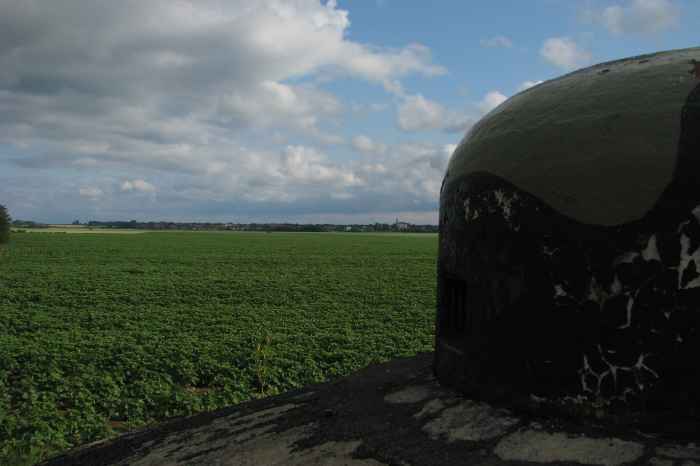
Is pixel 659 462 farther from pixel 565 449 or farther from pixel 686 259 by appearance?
pixel 686 259

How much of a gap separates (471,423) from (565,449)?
0.66m

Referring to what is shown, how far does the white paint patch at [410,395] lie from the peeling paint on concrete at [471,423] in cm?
41

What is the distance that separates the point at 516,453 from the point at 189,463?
2.29m

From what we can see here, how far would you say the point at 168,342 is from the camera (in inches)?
524

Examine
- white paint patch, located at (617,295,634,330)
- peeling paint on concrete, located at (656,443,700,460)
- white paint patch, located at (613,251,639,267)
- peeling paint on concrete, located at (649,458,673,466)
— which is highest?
white paint patch, located at (613,251,639,267)

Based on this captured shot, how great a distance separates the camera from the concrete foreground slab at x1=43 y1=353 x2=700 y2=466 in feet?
10.2

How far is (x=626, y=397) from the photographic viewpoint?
317cm

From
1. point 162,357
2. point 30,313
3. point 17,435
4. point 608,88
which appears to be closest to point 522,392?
point 608,88

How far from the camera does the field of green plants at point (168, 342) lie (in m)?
8.65

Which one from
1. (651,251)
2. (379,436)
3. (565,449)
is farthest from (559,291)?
(379,436)

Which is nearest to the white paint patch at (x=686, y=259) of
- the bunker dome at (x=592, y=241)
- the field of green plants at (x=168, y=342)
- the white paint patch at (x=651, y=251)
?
the bunker dome at (x=592, y=241)

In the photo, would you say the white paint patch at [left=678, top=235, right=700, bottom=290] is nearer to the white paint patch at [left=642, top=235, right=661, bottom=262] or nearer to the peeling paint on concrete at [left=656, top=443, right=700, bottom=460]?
the white paint patch at [left=642, top=235, right=661, bottom=262]

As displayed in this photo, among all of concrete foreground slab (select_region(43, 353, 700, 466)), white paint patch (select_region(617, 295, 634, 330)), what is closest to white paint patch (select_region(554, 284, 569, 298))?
white paint patch (select_region(617, 295, 634, 330))

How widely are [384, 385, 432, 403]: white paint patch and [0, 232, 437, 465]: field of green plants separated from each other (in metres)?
4.27
